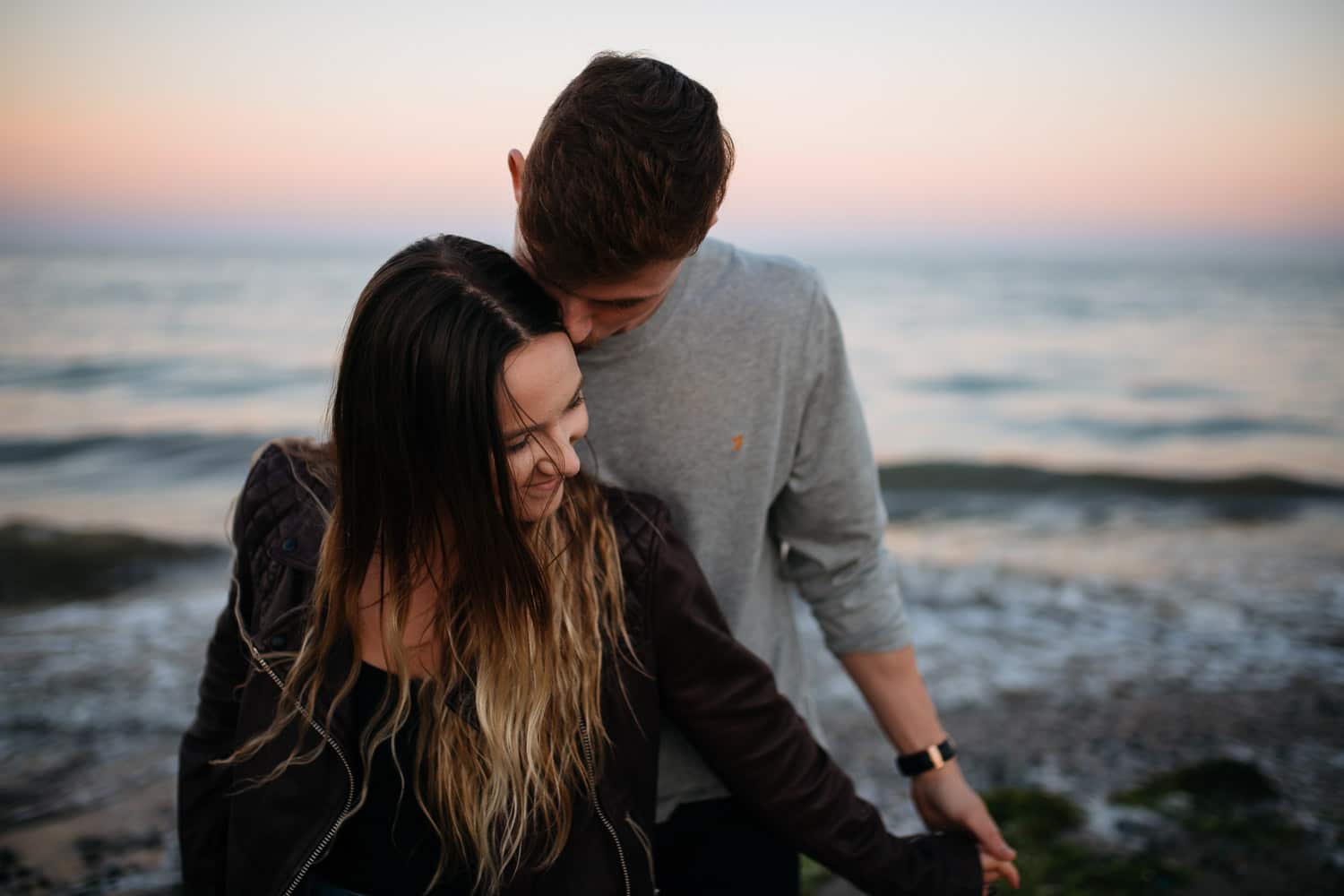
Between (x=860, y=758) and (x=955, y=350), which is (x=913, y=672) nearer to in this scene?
(x=860, y=758)

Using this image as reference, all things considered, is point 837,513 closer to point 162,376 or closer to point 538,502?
point 538,502

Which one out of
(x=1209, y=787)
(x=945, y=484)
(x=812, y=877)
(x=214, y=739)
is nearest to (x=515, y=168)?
(x=214, y=739)

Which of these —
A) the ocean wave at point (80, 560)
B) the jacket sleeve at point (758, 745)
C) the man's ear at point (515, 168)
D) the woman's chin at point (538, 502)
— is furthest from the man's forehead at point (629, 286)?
the ocean wave at point (80, 560)

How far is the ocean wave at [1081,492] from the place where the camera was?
10.0m

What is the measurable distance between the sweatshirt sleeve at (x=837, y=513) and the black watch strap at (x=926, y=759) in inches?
9.9

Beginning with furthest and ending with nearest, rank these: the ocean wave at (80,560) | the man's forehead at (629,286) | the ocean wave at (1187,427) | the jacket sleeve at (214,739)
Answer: the ocean wave at (1187,427)
the ocean wave at (80,560)
the jacket sleeve at (214,739)
the man's forehead at (629,286)

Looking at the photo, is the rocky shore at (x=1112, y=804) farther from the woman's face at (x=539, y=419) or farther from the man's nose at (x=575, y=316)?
the man's nose at (x=575, y=316)

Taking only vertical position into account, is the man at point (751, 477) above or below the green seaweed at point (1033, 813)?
above

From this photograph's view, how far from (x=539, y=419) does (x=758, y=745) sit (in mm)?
834

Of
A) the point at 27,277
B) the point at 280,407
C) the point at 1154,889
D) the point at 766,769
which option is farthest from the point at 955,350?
the point at 27,277

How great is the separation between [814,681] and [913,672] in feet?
9.26

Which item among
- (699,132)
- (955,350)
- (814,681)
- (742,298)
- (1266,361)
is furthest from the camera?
(955,350)

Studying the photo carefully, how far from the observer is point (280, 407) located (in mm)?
14055

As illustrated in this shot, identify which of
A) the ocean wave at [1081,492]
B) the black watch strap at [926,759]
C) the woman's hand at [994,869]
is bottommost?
the ocean wave at [1081,492]
